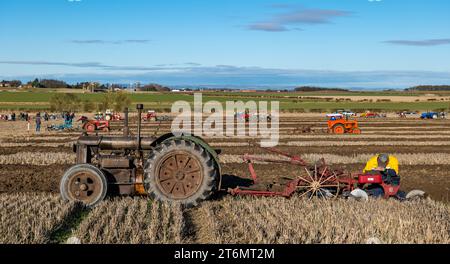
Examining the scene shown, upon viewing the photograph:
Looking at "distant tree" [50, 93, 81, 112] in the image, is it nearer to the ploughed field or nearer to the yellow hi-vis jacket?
the ploughed field

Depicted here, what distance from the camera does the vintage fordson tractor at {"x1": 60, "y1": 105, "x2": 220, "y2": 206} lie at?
11820 mm

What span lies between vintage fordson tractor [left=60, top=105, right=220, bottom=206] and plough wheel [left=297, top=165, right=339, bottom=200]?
1.85 metres

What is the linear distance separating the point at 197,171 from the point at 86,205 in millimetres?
2273

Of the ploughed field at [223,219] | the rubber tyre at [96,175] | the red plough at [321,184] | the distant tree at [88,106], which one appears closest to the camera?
the ploughed field at [223,219]

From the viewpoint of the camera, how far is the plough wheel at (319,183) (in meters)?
12.5

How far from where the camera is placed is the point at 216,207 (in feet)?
39.4

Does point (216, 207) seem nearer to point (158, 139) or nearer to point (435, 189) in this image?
point (158, 139)

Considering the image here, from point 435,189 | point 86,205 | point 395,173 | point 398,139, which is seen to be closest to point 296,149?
point 398,139

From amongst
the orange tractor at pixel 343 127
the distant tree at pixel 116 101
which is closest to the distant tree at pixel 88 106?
the distant tree at pixel 116 101

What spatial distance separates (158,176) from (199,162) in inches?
34.0

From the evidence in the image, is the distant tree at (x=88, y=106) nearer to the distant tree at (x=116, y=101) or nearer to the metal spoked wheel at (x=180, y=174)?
the distant tree at (x=116, y=101)

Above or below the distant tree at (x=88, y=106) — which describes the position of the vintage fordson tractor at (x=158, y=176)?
above

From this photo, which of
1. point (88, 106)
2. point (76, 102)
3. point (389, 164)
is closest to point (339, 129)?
point (389, 164)

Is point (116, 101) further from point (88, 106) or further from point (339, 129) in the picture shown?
point (339, 129)
